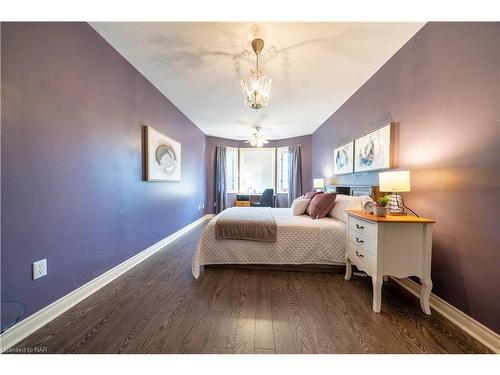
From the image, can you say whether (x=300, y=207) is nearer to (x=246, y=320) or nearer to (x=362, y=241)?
(x=362, y=241)

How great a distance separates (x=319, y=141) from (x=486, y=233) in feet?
12.7

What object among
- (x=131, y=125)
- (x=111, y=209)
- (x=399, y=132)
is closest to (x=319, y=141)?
(x=399, y=132)

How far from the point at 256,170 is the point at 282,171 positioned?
0.87m

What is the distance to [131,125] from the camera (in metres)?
2.37

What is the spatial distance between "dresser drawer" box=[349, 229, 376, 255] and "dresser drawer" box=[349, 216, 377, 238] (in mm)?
32

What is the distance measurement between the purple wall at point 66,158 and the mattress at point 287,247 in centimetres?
104

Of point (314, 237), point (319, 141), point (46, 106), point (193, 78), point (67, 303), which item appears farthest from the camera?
point (319, 141)

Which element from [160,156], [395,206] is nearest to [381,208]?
[395,206]

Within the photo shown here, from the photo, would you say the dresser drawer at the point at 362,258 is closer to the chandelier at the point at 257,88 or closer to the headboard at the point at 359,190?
the headboard at the point at 359,190

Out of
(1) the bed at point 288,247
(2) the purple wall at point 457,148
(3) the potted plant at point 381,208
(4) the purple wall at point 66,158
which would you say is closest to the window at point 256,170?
(4) the purple wall at point 66,158

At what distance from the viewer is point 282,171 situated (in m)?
6.08

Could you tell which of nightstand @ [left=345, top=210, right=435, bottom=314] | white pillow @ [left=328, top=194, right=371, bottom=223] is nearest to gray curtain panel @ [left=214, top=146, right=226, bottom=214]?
white pillow @ [left=328, top=194, right=371, bottom=223]

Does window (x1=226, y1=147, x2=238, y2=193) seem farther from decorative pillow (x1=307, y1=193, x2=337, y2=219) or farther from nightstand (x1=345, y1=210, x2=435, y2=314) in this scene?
nightstand (x1=345, y1=210, x2=435, y2=314)

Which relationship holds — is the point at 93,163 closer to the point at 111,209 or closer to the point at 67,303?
the point at 111,209
